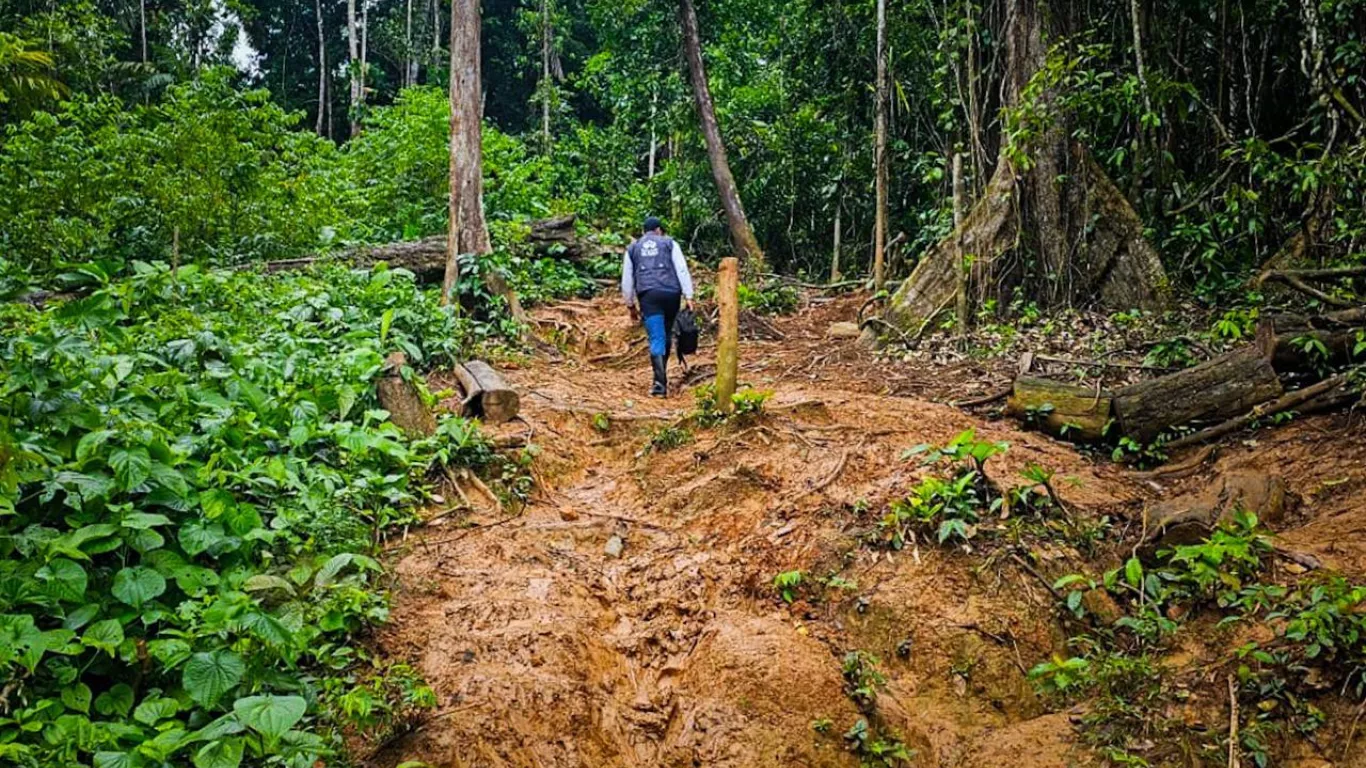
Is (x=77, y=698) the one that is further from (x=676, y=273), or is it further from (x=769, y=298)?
(x=769, y=298)

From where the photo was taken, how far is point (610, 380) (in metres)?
9.05

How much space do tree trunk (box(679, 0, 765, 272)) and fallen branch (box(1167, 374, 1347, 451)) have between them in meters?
10.6

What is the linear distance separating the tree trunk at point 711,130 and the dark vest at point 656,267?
7583 mm

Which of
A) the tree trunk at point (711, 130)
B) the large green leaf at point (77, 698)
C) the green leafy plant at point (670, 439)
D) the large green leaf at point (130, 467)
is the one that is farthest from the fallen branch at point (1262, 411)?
the tree trunk at point (711, 130)

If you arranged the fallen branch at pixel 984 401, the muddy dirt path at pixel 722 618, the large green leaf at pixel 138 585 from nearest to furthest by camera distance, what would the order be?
the large green leaf at pixel 138 585 < the muddy dirt path at pixel 722 618 < the fallen branch at pixel 984 401

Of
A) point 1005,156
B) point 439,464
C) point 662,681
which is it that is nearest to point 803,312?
point 1005,156

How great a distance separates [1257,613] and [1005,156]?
6481 mm

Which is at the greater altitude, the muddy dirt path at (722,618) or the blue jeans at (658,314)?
the blue jeans at (658,314)

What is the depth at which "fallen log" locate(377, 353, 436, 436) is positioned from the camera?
223 inches

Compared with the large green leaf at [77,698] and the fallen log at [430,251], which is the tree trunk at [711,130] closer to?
the fallen log at [430,251]

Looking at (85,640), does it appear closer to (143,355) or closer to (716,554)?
(143,355)

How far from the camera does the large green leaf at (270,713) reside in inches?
113

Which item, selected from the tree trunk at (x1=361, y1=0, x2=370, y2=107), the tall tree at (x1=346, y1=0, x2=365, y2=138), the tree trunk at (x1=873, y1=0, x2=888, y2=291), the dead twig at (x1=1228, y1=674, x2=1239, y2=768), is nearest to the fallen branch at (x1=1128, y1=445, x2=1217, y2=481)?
the dead twig at (x1=1228, y1=674, x2=1239, y2=768)

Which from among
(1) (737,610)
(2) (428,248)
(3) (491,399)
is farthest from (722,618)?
(2) (428,248)
